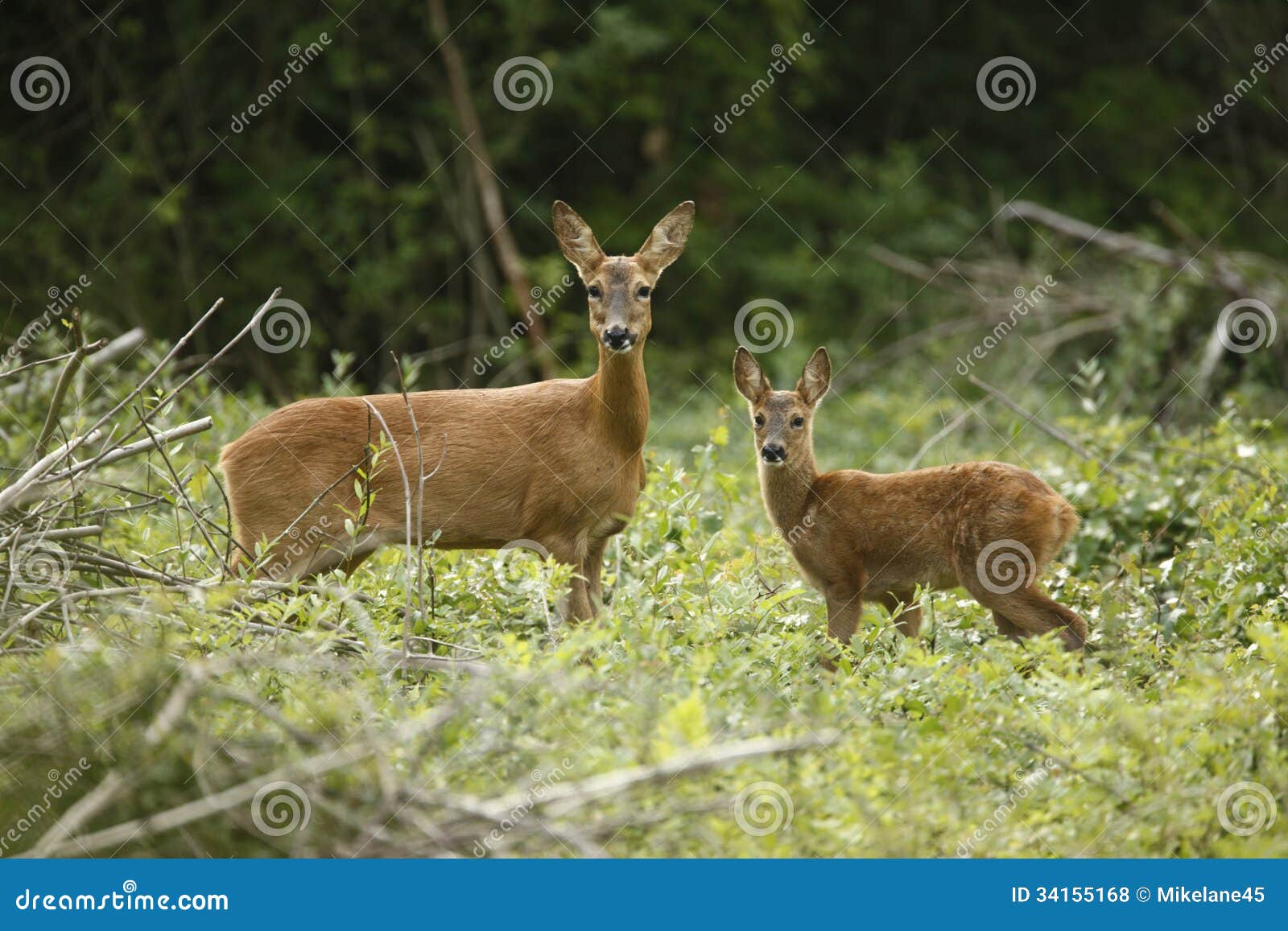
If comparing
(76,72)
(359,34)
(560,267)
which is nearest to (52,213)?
(76,72)

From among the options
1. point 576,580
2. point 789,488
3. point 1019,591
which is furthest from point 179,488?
point 1019,591

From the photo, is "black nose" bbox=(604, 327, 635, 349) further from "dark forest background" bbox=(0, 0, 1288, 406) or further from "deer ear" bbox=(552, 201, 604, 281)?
"dark forest background" bbox=(0, 0, 1288, 406)

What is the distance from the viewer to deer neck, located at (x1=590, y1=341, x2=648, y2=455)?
6492mm

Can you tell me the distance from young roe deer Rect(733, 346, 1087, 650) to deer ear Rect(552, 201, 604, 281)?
0.80 metres

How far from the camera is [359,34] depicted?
1582cm

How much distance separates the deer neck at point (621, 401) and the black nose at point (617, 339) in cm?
21

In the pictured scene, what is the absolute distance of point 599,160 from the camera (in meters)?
17.3

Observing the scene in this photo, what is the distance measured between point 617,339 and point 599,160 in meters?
11.5

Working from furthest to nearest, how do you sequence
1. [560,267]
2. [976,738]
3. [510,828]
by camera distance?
[560,267] → [976,738] → [510,828]

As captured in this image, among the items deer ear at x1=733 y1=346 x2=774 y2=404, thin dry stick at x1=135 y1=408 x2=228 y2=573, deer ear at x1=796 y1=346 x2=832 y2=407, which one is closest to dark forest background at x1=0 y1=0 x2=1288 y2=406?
deer ear at x1=796 y1=346 x2=832 y2=407

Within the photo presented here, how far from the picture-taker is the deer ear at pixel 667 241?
263 inches

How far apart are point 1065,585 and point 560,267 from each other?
31.3ft

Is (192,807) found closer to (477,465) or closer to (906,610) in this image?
(477,465)

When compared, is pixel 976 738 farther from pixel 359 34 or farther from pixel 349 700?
pixel 359 34
